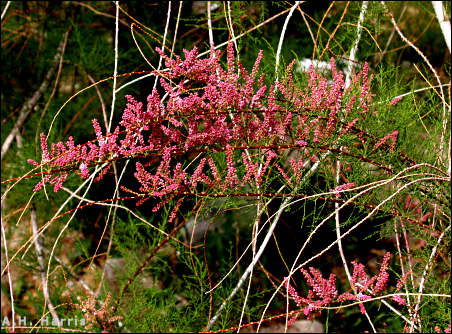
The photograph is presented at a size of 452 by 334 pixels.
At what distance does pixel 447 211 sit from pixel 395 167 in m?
0.14

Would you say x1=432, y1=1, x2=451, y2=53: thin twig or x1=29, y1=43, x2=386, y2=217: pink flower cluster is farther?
x1=432, y1=1, x2=451, y2=53: thin twig

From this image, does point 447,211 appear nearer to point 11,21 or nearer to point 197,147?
point 197,147

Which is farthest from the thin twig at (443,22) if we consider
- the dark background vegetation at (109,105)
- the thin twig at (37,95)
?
the thin twig at (37,95)

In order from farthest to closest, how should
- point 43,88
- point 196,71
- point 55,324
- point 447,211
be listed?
point 43,88, point 55,324, point 447,211, point 196,71

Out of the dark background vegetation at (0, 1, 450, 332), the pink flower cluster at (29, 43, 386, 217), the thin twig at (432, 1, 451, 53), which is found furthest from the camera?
the dark background vegetation at (0, 1, 450, 332)

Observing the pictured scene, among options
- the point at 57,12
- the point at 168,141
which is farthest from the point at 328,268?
the point at 57,12

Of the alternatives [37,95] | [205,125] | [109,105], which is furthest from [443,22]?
[37,95]

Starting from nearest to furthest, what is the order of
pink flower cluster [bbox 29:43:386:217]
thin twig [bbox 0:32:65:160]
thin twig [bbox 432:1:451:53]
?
pink flower cluster [bbox 29:43:386:217] → thin twig [bbox 432:1:451:53] → thin twig [bbox 0:32:65:160]

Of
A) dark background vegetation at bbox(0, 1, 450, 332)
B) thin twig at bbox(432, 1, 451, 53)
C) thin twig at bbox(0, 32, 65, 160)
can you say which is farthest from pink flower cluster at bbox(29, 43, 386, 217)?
thin twig at bbox(0, 32, 65, 160)

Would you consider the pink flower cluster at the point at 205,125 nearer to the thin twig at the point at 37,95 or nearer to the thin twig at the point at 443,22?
the thin twig at the point at 443,22

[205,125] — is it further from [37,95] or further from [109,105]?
[37,95]

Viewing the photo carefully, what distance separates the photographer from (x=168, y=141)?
69cm

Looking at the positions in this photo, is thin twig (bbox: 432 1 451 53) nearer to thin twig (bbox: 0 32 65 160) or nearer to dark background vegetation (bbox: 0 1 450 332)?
dark background vegetation (bbox: 0 1 450 332)

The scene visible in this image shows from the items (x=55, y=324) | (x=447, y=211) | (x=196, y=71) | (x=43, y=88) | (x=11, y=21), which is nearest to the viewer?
(x=196, y=71)
